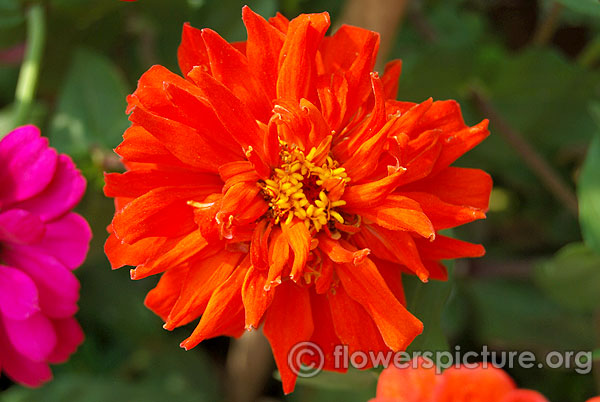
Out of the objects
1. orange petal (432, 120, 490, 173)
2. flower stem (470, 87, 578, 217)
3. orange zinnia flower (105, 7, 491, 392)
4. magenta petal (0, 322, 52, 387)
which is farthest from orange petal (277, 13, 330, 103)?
flower stem (470, 87, 578, 217)

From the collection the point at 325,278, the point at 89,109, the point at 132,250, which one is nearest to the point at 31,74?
the point at 89,109

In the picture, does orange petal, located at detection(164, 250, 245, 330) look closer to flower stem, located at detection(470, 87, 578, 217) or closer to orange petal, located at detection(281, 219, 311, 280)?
orange petal, located at detection(281, 219, 311, 280)

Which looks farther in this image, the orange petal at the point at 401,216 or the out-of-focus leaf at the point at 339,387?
the out-of-focus leaf at the point at 339,387

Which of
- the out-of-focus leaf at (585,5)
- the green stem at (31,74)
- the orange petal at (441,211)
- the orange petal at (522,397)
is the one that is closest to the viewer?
the orange petal at (522,397)

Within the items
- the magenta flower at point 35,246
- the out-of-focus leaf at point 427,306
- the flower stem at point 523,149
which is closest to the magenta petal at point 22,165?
the magenta flower at point 35,246

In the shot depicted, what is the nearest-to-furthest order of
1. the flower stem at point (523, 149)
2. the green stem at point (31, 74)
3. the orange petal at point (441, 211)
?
1. the orange petal at point (441, 211)
2. the green stem at point (31, 74)
3. the flower stem at point (523, 149)

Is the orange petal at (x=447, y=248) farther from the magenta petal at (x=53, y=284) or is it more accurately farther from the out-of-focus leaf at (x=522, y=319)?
the out-of-focus leaf at (x=522, y=319)
